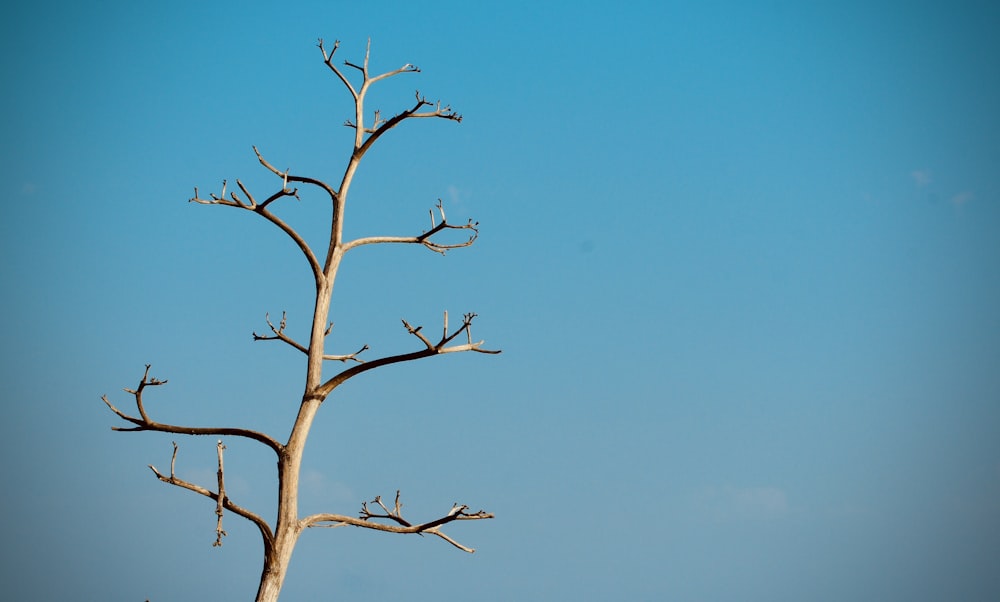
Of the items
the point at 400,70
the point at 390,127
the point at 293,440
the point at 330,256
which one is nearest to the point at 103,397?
the point at 293,440

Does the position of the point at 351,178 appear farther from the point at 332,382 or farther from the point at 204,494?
the point at 204,494

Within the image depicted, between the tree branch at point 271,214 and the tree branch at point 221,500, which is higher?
the tree branch at point 271,214

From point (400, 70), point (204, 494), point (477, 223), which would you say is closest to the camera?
point (204, 494)

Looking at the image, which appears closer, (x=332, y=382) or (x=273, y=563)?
(x=273, y=563)

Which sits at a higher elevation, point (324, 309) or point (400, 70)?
point (400, 70)

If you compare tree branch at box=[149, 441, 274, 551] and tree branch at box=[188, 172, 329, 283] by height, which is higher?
tree branch at box=[188, 172, 329, 283]

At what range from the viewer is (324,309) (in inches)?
255

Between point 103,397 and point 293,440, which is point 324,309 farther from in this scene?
point 103,397

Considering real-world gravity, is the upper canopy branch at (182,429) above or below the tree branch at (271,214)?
below

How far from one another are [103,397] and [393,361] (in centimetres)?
188

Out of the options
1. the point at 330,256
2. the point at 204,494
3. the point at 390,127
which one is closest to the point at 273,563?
Result: the point at 204,494

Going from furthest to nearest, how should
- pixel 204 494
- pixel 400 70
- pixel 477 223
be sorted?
pixel 400 70 < pixel 477 223 < pixel 204 494

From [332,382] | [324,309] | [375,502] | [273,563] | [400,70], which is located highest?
[400,70]

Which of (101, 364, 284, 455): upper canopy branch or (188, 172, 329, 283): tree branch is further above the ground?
(188, 172, 329, 283): tree branch
